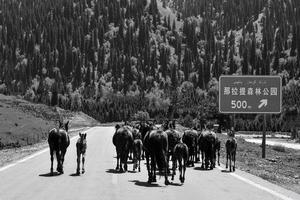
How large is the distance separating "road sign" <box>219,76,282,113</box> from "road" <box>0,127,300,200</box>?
16.2 m

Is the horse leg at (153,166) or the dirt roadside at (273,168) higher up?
the horse leg at (153,166)

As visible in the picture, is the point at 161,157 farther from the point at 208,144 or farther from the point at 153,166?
the point at 208,144

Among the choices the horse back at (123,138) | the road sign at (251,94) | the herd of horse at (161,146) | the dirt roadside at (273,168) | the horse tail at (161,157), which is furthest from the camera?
the road sign at (251,94)

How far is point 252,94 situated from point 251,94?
0.08 m

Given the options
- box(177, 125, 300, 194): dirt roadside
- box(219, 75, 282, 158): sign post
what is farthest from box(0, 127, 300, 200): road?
box(219, 75, 282, 158): sign post

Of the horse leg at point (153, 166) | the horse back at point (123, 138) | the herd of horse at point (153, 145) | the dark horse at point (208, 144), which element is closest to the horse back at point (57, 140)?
the herd of horse at point (153, 145)

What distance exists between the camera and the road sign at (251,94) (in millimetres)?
34906

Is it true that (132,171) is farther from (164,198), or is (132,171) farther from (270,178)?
(164,198)

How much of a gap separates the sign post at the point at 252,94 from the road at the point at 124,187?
53.0ft

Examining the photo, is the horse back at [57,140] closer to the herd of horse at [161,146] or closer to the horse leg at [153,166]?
the herd of horse at [161,146]

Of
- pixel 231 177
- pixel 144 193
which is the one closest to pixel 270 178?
pixel 231 177

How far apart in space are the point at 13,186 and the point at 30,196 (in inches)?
83.7

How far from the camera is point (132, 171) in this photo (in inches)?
746

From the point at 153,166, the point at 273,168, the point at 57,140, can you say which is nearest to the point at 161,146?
the point at 153,166
